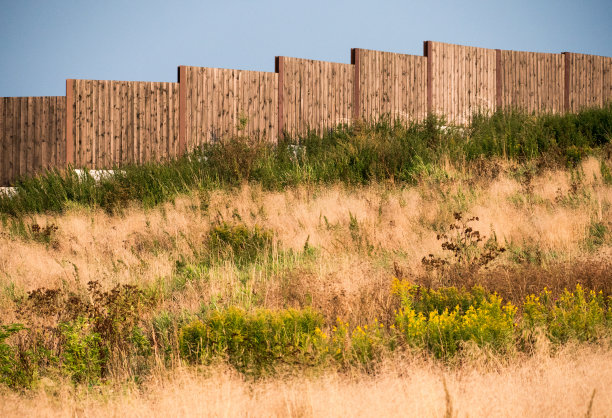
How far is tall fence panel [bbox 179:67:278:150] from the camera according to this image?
12.2m

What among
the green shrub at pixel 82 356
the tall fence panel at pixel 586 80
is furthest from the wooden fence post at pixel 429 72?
the green shrub at pixel 82 356

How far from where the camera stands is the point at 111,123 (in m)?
11.8

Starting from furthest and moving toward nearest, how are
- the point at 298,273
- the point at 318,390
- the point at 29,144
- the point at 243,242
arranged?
the point at 29,144 → the point at 243,242 → the point at 298,273 → the point at 318,390

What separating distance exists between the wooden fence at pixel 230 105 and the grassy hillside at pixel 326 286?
147 centimetres

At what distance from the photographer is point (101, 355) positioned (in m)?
3.76

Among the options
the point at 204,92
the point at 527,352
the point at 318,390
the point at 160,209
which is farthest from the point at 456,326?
the point at 204,92

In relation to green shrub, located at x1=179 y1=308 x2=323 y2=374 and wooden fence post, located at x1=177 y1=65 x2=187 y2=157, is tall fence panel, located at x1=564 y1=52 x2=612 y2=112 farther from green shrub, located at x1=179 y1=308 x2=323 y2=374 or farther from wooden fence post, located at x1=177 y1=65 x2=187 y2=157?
green shrub, located at x1=179 y1=308 x2=323 y2=374

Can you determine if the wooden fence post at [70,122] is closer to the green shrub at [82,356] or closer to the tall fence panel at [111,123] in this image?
the tall fence panel at [111,123]

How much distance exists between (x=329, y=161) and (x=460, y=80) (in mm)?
5977

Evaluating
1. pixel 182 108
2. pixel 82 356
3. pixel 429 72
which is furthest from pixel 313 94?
pixel 82 356

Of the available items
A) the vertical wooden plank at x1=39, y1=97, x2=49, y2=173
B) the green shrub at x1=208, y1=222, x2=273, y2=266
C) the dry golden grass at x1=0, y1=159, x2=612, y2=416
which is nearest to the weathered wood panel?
the dry golden grass at x1=0, y1=159, x2=612, y2=416

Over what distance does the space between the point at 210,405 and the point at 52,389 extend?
1130 mm

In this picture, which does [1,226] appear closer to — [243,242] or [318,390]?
[243,242]

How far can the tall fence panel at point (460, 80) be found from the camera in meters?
14.4
